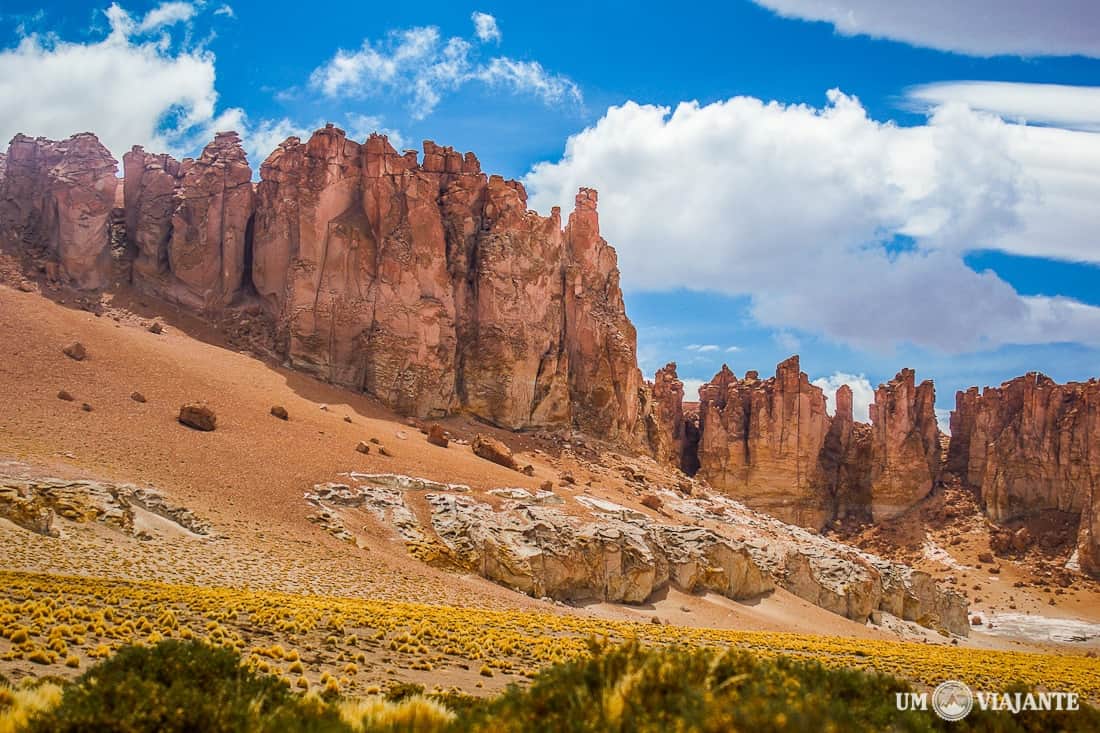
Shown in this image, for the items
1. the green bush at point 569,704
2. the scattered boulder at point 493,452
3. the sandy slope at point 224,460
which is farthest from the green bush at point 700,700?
the scattered boulder at point 493,452

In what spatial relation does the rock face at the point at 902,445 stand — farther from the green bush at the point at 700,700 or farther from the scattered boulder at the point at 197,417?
the green bush at the point at 700,700

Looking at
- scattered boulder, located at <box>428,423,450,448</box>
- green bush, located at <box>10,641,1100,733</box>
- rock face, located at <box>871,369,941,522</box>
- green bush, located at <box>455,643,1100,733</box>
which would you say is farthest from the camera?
rock face, located at <box>871,369,941,522</box>

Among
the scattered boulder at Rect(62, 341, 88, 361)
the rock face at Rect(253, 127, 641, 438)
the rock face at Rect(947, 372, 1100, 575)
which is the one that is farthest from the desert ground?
the rock face at Rect(947, 372, 1100, 575)

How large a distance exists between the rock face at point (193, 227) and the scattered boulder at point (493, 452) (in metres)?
22.5

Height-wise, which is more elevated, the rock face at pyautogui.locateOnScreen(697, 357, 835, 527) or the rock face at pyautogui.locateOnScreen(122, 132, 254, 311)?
the rock face at pyautogui.locateOnScreen(122, 132, 254, 311)

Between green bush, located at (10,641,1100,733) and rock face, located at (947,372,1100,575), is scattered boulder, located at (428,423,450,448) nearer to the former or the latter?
green bush, located at (10,641,1100,733)

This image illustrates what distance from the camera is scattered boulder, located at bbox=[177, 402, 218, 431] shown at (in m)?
42.6

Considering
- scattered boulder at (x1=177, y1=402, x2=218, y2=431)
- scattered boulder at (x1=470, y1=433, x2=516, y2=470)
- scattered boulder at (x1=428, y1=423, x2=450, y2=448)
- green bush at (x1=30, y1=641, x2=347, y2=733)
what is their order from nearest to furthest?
green bush at (x1=30, y1=641, x2=347, y2=733) → scattered boulder at (x1=177, y1=402, x2=218, y2=431) → scattered boulder at (x1=470, y1=433, x2=516, y2=470) → scattered boulder at (x1=428, y1=423, x2=450, y2=448)

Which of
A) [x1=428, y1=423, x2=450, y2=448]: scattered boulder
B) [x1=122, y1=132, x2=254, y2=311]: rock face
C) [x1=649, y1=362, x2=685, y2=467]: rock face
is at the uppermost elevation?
[x1=122, y1=132, x2=254, y2=311]: rock face

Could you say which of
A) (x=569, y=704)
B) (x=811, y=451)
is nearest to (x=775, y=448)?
(x=811, y=451)

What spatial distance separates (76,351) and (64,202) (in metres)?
20.6

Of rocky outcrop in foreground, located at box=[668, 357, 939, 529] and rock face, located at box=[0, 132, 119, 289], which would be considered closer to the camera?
rock face, located at box=[0, 132, 119, 289]

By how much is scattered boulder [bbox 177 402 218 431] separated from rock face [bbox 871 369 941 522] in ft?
223

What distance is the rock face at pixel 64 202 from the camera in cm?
6028
